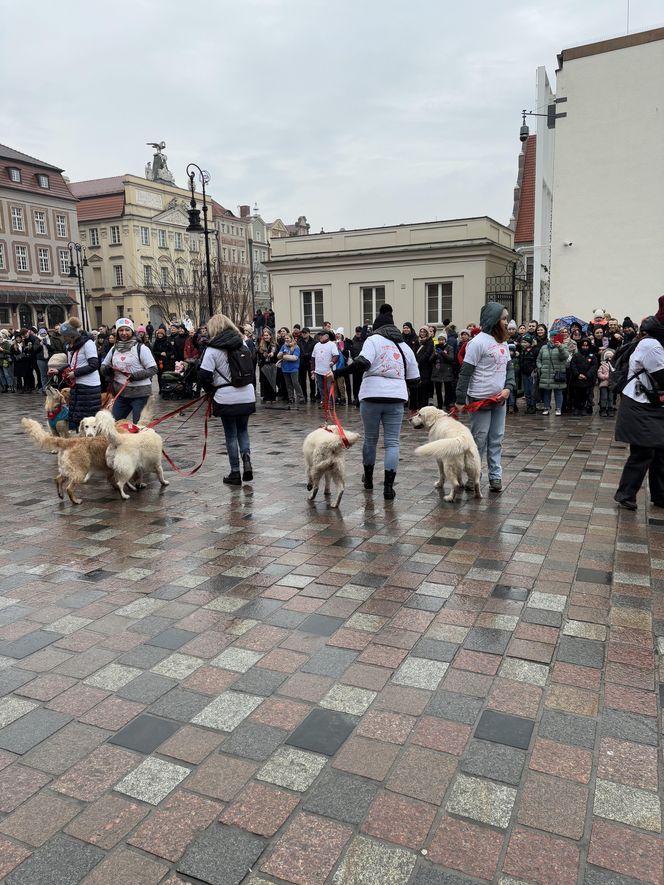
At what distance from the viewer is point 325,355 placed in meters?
15.2

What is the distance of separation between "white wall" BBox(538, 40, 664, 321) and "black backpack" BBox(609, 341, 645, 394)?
15.8m

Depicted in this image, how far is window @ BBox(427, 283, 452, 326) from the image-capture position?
28188 millimetres

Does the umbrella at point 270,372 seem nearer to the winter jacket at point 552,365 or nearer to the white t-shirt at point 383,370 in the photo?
the winter jacket at point 552,365

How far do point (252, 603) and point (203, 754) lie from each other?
5.19 ft

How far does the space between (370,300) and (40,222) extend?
4432cm

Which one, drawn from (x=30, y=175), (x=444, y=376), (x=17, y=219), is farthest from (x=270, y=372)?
(x=30, y=175)

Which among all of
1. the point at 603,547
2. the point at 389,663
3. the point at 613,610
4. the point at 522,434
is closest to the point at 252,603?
the point at 389,663

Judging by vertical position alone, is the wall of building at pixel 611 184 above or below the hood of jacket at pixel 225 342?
above

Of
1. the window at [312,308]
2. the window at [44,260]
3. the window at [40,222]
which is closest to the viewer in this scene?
the window at [312,308]

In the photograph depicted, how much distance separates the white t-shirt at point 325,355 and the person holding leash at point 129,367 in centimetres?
679

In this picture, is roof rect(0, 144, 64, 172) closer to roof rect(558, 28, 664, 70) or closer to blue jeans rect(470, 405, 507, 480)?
roof rect(558, 28, 664, 70)

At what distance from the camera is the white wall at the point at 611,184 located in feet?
64.4

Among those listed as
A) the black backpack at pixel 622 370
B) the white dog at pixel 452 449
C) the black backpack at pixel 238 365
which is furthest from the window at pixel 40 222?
the black backpack at pixel 622 370

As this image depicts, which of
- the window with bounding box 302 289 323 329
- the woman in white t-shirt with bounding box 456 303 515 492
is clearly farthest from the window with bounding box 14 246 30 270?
the woman in white t-shirt with bounding box 456 303 515 492
